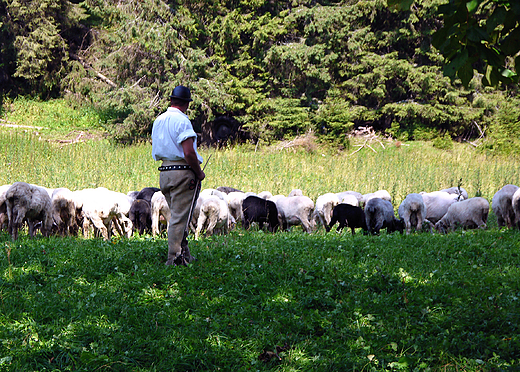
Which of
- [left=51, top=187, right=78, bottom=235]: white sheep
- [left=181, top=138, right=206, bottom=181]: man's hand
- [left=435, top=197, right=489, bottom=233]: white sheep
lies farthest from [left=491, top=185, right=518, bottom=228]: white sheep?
[left=51, top=187, right=78, bottom=235]: white sheep

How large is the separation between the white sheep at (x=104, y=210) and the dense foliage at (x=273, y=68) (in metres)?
14.0

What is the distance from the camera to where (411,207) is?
36.7 ft

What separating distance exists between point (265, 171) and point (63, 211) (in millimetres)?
9719

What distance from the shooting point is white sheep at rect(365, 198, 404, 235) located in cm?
1095

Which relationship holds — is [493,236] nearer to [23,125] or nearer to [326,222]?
[326,222]

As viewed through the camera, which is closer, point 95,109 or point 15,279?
point 15,279

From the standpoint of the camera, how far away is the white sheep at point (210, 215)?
990 centimetres

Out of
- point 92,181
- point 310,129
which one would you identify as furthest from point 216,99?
point 92,181

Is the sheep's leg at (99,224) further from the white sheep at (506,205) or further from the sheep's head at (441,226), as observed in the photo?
the white sheep at (506,205)

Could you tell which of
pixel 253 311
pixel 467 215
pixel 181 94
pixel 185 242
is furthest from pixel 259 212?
pixel 253 311

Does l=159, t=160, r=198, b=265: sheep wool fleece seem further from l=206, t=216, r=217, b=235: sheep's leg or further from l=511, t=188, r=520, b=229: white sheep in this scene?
l=511, t=188, r=520, b=229: white sheep

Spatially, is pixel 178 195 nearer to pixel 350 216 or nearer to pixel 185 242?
pixel 185 242

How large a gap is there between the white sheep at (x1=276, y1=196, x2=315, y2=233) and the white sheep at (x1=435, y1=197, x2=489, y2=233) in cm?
319

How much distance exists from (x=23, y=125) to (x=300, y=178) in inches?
710
